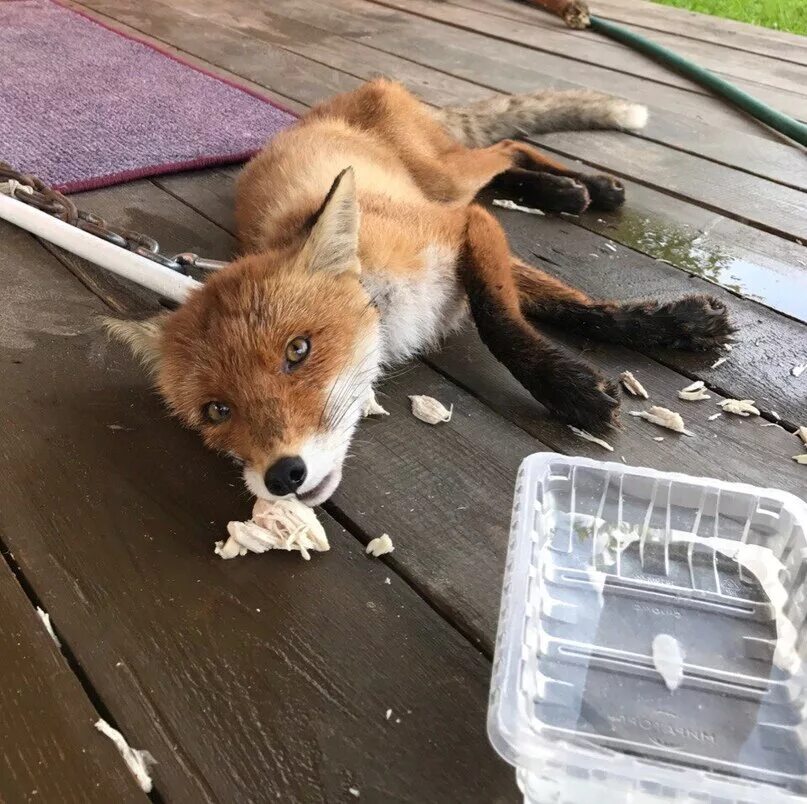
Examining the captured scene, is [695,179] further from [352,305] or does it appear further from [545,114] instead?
[352,305]

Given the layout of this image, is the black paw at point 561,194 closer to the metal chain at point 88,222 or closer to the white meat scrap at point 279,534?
the metal chain at point 88,222

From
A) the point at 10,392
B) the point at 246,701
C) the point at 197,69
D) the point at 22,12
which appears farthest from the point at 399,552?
the point at 22,12

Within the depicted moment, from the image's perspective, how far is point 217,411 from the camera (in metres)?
1.47

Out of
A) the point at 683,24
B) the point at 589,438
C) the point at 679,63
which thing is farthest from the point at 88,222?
the point at 683,24

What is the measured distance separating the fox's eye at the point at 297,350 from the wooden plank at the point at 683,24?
12.2 feet

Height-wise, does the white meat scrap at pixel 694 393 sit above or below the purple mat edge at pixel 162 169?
above

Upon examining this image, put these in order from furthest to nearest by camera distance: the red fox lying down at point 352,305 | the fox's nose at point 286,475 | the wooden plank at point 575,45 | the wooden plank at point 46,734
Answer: the wooden plank at point 575,45
the red fox lying down at point 352,305
the fox's nose at point 286,475
the wooden plank at point 46,734

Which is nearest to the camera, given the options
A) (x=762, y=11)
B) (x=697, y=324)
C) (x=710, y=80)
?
(x=697, y=324)

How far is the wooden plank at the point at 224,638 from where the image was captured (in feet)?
3.26

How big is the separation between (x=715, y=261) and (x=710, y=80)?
5.99 feet

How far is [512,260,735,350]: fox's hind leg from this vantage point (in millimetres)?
1807

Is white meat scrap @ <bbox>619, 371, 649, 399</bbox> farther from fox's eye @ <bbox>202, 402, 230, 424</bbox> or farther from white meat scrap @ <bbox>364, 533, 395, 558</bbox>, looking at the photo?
fox's eye @ <bbox>202, 402, 230, 424</bbox>

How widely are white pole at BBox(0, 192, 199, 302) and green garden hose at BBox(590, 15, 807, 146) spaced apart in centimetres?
247

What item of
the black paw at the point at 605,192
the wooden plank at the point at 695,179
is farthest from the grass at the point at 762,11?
the black paw at the point at 605,192
